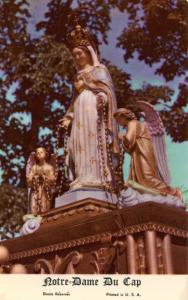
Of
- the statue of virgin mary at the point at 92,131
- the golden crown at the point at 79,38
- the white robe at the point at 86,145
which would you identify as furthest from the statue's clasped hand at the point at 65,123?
the golden crown at the point at 79,38

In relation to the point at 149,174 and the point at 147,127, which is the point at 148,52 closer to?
the point at 147,127

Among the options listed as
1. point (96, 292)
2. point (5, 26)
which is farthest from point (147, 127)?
point (5, 26)

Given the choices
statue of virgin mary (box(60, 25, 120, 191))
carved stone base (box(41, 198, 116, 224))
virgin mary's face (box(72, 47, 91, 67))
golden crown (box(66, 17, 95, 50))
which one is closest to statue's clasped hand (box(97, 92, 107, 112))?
statue of virgin mary (box(60, 25, 120, 191))

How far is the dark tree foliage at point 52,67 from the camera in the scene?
8.77 m

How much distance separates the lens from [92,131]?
21.6 feet

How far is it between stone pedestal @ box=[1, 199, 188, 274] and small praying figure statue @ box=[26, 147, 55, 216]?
2.84 feet

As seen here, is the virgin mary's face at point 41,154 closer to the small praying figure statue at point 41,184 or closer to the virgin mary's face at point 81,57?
the small praying figure statue at point 41,184

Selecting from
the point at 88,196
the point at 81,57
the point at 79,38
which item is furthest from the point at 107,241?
the point at 79,38

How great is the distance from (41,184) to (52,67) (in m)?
3.11

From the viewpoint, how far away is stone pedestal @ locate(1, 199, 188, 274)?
502cm

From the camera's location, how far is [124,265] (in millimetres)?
5188

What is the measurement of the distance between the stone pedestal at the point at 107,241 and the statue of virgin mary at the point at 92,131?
1.71 ft

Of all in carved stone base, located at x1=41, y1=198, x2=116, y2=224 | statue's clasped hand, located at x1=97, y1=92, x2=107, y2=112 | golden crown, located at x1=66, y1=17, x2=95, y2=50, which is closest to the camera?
carved stone base, located at x1=41, y1=198, x2=116, y2=224

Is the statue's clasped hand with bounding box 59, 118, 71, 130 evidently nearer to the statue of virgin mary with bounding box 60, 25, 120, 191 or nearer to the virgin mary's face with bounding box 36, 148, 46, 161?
the statue of virgin mary with bounding box 60, 25, 120, 191
